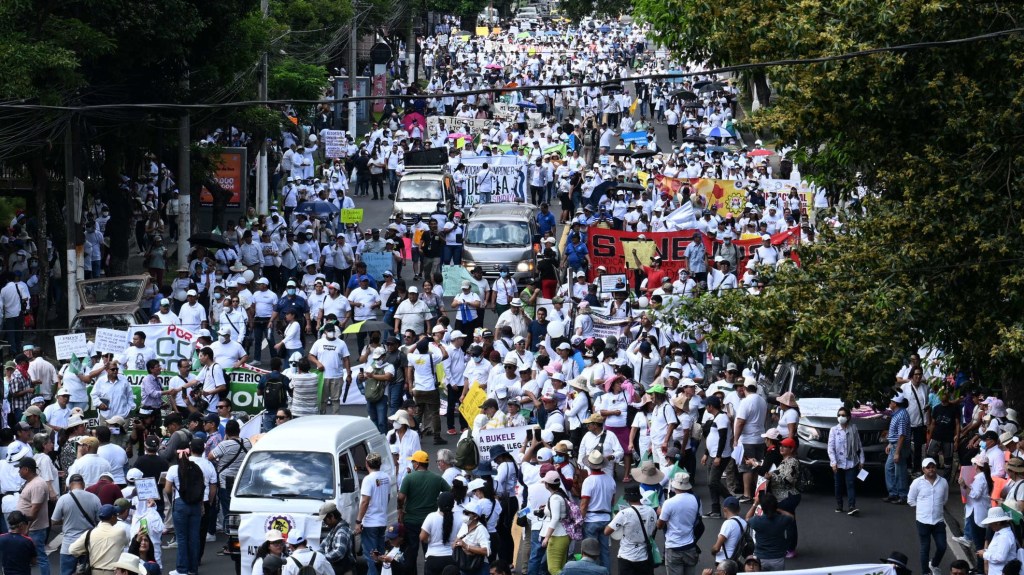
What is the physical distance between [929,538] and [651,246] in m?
12.7

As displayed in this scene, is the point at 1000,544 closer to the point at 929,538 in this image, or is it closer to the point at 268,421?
the point at 929,538

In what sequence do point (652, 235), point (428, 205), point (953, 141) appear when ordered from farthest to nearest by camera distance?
point (428, 205) → point (652, 235) → point (953, 141)

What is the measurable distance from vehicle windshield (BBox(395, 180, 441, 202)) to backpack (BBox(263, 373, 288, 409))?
17.3 metres

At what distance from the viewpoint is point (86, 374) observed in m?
20.3

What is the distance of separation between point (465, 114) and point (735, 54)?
32014mm

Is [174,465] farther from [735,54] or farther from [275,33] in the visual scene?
[275,33]

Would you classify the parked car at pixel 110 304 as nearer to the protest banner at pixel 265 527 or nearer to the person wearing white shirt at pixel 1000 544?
the protest banner at pixel 265 527

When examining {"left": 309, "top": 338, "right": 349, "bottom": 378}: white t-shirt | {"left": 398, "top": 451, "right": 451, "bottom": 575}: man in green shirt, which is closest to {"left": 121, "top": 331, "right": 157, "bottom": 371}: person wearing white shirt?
{"left": 309, "top": 338, "right": 349, "bottom": 378}: white t-shirt

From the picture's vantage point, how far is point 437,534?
1399 centimetres

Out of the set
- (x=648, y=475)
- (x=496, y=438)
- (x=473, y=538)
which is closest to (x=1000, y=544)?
(x=648, y=475)

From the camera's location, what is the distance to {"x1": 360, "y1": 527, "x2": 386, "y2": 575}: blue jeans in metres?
15.0

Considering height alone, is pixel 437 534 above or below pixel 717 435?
below

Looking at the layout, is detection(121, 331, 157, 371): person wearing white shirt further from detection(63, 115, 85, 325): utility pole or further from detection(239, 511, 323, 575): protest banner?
detection(239, 511, 323, 575): protest banner

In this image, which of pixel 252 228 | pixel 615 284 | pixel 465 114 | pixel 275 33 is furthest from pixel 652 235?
pixel 465 114
